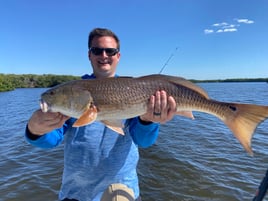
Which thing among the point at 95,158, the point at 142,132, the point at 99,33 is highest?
the point at 99,33

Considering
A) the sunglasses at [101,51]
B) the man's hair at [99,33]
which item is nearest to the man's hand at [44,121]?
the sunglasses at [101,51]

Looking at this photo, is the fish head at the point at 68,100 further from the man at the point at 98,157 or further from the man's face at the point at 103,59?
the man's face at the point at 103,59

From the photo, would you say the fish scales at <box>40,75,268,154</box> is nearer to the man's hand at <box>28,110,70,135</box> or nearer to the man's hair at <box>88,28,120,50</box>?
the man's hand at <box>28,110,70,135</box>

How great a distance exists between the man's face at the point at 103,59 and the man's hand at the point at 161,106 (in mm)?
948

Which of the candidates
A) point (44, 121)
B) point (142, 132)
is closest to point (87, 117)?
point (44, 121)

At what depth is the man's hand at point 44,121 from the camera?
9.33ft

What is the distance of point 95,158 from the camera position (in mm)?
3262

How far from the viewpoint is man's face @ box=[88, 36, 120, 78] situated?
3553 mm

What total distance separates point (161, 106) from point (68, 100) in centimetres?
101

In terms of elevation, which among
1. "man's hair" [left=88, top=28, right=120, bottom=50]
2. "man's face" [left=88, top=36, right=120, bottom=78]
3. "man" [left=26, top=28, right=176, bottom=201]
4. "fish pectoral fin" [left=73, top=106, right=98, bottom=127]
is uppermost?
"man's hair" [left=88, top=28, right=120, bottom=50]

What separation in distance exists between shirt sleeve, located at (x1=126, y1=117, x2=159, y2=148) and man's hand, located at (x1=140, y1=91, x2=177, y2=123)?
27 cm

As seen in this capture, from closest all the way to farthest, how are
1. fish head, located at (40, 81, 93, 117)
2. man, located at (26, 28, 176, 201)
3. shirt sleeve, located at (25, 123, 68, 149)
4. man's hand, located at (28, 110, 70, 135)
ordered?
man's hand, located at (28, 110, 70, 135), fish head, located at (40, 81, 93, 117), shirt sleeve, located at (25, 123, 68, 149), man, located at (26, 28, 176, 201)

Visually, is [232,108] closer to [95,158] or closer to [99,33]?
[95,158]

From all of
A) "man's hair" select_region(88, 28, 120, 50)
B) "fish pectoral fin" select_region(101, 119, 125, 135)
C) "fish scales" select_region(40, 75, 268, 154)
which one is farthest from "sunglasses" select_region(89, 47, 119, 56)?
"fish pectoral fin" select_region(101, 119, 125, 135)
